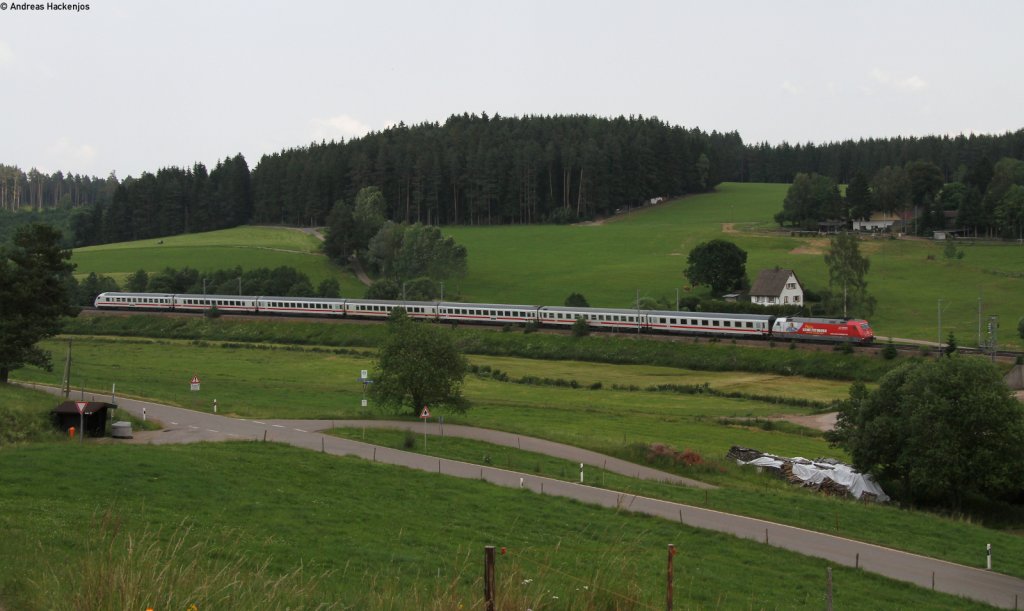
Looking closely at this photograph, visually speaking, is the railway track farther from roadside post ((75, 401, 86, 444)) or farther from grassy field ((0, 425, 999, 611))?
roadside post ((75, 401, 86, 444))

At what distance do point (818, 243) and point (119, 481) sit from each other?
11136 cm

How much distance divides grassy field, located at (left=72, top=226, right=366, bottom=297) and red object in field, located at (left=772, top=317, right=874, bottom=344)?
5573 cm

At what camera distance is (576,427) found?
152 ft

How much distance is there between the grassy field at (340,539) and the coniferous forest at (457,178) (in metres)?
135

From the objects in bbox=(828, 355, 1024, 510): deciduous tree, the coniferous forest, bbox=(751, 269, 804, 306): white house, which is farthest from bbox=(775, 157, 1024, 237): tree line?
bbox=(828, 355, 1024, 510): deciduous tree

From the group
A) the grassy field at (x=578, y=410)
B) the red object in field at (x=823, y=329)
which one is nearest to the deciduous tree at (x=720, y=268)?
the red object in field at (x=823, y=329)

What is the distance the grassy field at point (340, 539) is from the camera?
12.1 meters

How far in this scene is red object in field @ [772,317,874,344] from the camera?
69875 mm

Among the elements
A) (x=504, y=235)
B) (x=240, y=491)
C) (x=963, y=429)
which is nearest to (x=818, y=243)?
(x=504, y=235)

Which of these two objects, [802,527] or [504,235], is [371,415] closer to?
[802,527]

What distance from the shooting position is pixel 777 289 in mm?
92625

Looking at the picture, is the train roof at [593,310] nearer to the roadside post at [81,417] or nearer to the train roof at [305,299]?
the train roof at [305,299]

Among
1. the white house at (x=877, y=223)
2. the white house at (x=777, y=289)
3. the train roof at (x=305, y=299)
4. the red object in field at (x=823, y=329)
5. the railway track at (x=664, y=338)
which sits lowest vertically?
the railway track at (x=664, y=338)

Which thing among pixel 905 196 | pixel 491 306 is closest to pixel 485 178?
pixel 905 196
